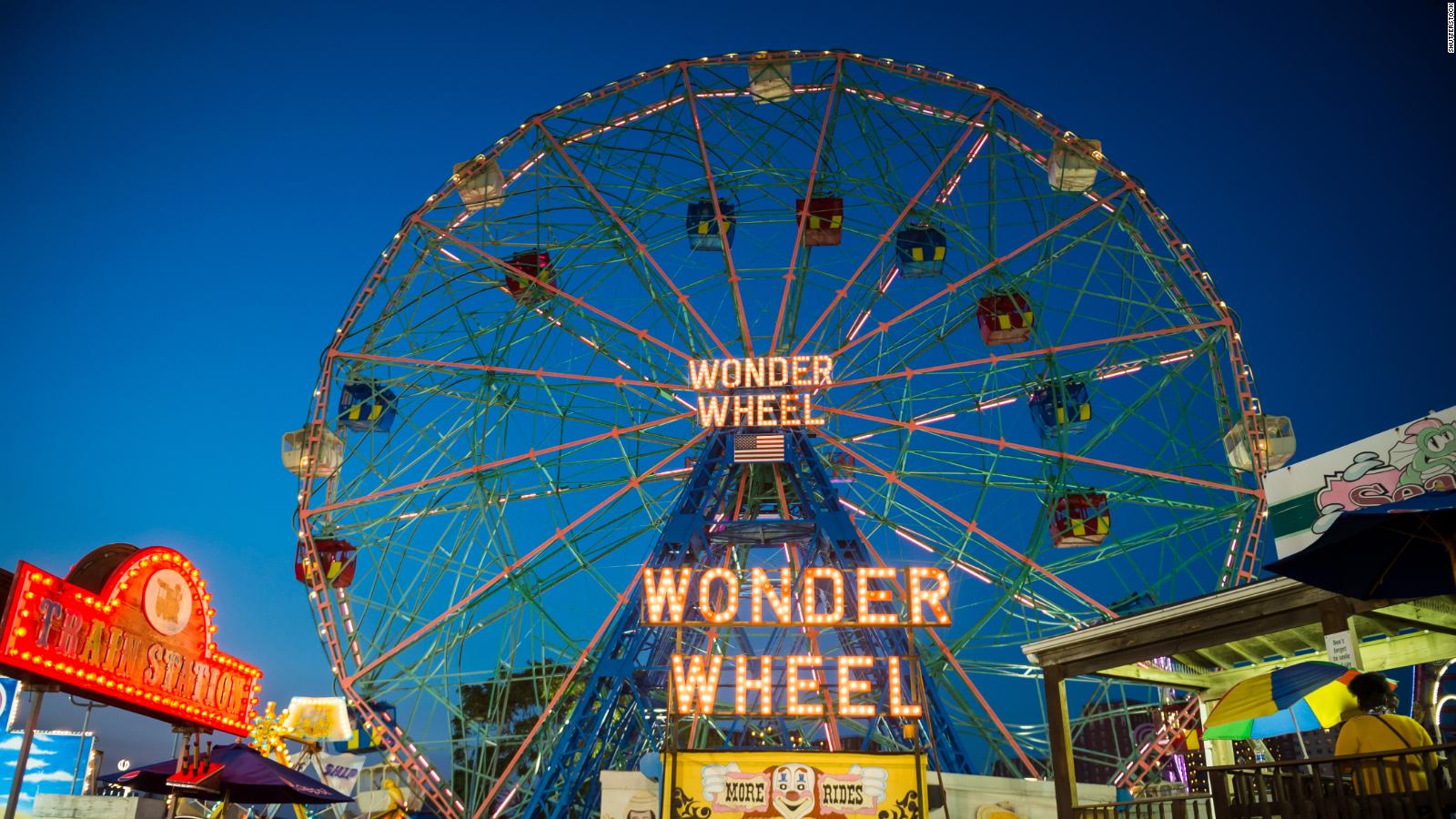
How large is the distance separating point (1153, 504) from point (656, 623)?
11727 millimetres

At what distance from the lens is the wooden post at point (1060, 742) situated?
1159 cm

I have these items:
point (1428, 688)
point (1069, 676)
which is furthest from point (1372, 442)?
point (1069, 676)

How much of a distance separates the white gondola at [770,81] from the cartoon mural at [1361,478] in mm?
13111

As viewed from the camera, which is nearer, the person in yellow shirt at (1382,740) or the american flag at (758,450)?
the person in yellow shirt at (1382,740)

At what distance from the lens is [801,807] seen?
11266mm

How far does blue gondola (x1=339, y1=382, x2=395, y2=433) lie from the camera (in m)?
22.0

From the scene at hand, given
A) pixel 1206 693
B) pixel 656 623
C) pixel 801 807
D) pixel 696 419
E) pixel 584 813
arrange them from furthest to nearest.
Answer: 1. pixel 696 419
2. pixel 584 813
3. pixel 1206 693
4. pixel 656 623
5. pixel 801 807

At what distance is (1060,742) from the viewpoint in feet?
40.2

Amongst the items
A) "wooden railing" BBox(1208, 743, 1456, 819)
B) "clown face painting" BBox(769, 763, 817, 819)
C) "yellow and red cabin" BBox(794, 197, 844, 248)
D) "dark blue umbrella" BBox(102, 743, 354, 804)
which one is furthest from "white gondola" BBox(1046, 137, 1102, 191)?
"dark blue umbrella" BBox(102, 743, 354, 804)

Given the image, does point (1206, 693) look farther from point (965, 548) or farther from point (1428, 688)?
point (965, 548)

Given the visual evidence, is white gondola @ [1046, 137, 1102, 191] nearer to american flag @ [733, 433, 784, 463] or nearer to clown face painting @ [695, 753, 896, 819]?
american flag @ [733, 433, 784, 463]

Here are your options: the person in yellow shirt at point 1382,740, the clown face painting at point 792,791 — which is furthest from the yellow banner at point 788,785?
the person in yellow shirt at point 1382,740

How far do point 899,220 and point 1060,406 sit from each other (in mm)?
4676

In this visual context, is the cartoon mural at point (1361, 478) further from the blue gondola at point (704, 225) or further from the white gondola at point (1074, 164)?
the blue gondola at point (704, 225)
